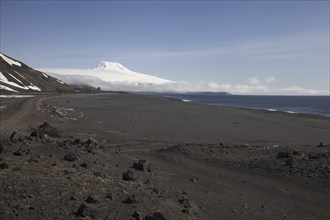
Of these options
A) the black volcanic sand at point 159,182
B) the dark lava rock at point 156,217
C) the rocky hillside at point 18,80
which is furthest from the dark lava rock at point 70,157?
the rocky hillside at point 18,80

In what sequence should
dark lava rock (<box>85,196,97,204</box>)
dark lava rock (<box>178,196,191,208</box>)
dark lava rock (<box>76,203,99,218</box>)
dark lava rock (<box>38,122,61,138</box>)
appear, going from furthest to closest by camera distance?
dark lava rock (<box>38,122,61,138</box>), dark lava rock (<box>178,196,191,208</box>), dark lava rock (<box>85,196,97,204</box>), dark lava rock (<box>76,203,99,218</box>)

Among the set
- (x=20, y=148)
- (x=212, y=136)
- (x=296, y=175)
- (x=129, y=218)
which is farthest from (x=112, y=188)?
(x=212, y=136)

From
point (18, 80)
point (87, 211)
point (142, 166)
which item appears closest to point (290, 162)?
point (142, 166)

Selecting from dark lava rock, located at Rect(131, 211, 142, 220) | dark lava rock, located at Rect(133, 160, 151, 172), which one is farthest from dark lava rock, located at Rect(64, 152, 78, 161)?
dark lava rock, located at Rect(131, 211, 142, 220)

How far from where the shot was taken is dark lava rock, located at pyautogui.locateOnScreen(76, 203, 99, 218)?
881 centimetres

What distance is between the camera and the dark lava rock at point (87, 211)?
28.9 feet

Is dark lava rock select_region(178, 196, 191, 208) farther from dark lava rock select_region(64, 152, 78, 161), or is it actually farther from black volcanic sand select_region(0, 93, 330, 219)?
dark lava rock select_region(64, 152, 78, 161)

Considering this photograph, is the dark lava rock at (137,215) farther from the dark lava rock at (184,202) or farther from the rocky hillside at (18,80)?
the rocky hillside at (18,80)

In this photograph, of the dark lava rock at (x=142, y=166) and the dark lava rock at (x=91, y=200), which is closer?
the dark lava rock at (x=91, y=200)

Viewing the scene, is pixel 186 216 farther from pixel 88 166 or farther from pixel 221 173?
pixel 221 173

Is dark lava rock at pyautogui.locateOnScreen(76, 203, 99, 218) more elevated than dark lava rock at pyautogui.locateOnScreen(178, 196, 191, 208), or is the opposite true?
dark lava rock at pyautogui.locateOnScreen(76, 203, 99, 218)

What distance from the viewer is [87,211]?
8844 mm

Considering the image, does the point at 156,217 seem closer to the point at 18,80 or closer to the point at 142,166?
the point at 142,166

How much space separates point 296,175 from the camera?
15.3 metres
